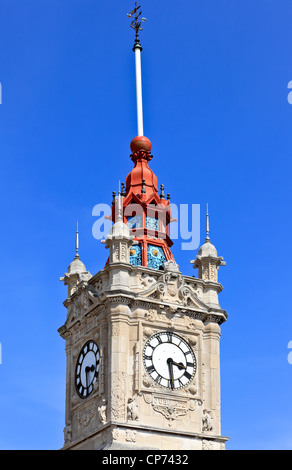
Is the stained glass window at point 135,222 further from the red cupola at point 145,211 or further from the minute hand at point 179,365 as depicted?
the minute hand at point 179,365

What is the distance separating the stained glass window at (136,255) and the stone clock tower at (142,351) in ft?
0.16

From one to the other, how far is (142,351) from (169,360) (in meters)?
1.49

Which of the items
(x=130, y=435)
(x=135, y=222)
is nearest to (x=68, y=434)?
(x=130, y=435)

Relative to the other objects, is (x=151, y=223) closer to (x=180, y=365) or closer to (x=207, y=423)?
(x=180, y=365)

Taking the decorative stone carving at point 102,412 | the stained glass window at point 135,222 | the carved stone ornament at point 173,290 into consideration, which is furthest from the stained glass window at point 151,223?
the decorative stone carving at point 102,412

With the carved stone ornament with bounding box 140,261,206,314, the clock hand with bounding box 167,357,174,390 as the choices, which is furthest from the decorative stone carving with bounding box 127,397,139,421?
the carved stone ornament with bounding box 140,261,206,314

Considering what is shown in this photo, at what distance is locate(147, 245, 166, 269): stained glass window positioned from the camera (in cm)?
7344

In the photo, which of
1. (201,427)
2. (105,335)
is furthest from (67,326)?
(201,427)

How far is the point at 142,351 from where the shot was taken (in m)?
68.8

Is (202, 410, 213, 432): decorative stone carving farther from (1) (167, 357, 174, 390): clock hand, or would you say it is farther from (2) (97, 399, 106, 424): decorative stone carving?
(2) (97, 399, 106, 424): decorative stone carving

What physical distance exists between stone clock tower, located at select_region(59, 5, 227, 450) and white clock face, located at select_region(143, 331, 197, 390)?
0.05 meters

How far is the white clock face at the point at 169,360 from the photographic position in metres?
68.9

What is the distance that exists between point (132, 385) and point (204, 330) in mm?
5324
